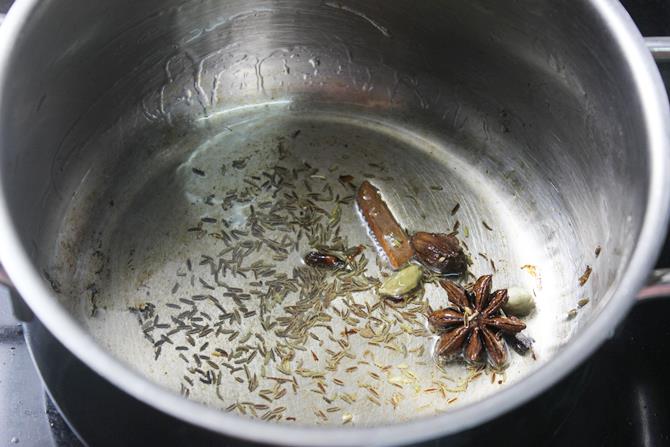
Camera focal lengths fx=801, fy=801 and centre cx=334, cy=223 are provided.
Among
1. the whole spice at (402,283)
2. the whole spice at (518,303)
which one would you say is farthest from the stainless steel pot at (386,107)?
the whole spice at (402,283)

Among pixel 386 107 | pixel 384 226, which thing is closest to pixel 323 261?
pixel 384 226

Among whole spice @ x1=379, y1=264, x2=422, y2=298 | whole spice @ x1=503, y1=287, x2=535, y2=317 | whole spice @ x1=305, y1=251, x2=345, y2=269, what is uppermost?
whole spice @ x1=305, y1=251, x2=345, y2=269

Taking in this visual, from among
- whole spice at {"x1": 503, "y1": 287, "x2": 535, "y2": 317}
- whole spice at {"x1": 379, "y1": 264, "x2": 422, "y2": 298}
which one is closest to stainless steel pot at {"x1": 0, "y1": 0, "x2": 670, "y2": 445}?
whole spice at {"x1": 503, "y1": 287, "x2": 535, "y2": 317}

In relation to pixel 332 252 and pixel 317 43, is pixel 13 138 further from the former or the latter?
pixel 317 43

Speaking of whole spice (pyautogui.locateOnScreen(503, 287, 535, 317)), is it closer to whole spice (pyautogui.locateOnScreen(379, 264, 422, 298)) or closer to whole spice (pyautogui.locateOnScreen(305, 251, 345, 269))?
whole spice (pyautogui.locateOnScreen(379, 264, 422, 298))

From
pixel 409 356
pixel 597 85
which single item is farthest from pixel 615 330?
pixel 597 85
